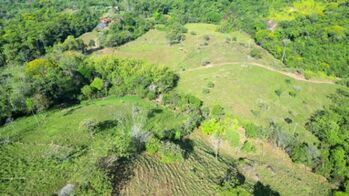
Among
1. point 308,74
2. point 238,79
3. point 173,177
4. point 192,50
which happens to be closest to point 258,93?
point 238,79

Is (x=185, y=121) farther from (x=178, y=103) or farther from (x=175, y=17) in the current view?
(x=175, y=17)

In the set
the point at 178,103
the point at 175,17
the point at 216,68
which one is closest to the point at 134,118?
the point at 178,103

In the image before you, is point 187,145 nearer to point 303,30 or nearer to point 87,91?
point 87,91

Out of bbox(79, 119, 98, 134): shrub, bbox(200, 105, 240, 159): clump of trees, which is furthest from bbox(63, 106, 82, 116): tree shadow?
bbox(200, 105, 240, 159): clump of trees

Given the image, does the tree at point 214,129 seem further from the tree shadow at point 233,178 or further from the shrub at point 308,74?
the shrub at point 308,74

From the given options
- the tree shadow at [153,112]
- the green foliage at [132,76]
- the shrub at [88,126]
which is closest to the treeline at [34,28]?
the green foliage at [132,76]

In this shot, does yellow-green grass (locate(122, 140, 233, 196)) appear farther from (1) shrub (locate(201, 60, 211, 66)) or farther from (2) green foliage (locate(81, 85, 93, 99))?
(1) shrub (locate(201, 60, 211, 66))
